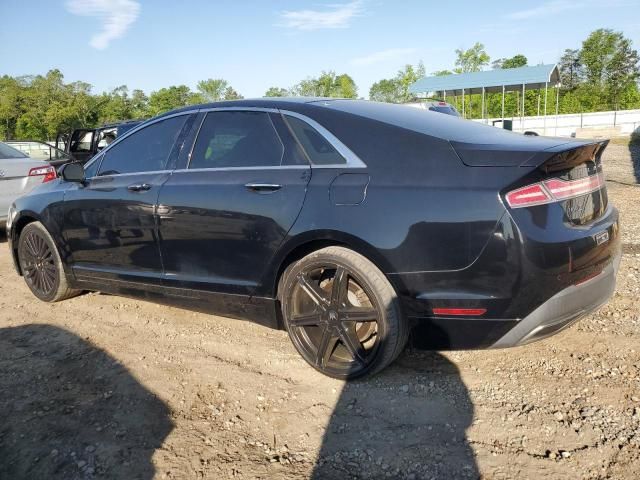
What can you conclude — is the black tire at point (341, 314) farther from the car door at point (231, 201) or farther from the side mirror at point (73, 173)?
the side mirror at point (73, 173)

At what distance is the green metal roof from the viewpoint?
34.3 m

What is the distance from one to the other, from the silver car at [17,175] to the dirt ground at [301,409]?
13.1 ft

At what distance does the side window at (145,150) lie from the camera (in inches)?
156

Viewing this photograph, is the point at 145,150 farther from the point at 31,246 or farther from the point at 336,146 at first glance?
the point at 336,146

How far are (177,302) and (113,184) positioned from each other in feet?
3.53

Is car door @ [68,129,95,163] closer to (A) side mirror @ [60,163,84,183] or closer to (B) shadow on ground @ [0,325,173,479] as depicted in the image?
(A) side mirror @ [60,163,84,183]

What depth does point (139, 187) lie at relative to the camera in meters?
3.90

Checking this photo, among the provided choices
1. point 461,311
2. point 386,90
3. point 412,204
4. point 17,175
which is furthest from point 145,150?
point 386,90

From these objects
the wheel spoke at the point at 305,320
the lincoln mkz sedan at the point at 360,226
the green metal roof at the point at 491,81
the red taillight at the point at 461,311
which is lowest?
the wheel spoke at the point at 305,320

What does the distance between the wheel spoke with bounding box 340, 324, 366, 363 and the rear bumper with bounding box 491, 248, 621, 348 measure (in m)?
0.72

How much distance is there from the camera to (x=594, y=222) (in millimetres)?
2824

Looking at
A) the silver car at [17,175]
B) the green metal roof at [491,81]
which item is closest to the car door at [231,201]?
the silver car at [17,175]

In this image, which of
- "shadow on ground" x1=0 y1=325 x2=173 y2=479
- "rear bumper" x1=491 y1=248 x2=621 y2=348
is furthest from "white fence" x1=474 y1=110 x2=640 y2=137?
"shadow on ground" x1=0 y1=325 x2=173 y2=479

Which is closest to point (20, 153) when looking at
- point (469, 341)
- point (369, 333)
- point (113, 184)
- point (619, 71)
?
point (113, 184)
